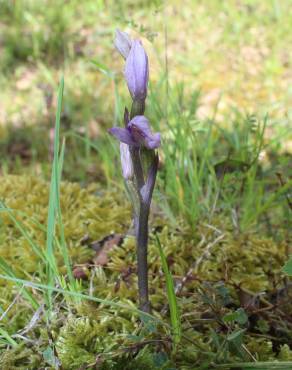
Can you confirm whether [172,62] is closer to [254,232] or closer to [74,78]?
[74,78]

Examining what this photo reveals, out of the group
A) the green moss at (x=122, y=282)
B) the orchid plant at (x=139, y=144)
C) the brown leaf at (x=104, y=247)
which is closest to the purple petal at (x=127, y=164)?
the orchid plant at (x=139, y=144)

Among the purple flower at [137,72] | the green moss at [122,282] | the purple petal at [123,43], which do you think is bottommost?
the green moss at [122,282]

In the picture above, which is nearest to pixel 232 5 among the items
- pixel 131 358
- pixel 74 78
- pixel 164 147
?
pixel 74 78

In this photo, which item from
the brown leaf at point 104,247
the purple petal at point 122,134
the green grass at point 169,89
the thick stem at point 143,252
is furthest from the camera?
the green grass at point 169,89

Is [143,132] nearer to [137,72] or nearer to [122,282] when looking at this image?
[137,72]

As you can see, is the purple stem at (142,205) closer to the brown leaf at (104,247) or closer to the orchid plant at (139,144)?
the orchid plant at (139,144)

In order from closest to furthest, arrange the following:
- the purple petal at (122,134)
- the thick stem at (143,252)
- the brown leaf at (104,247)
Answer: the purple petal at (122,134), the thick stem at (143,252), the brown leaf at (104,247)

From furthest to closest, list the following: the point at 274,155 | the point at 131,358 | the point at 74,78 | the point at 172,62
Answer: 1. the point at 172,62
2. the point at 74,78
3. the point at 274,155
4. the point at 131,358
